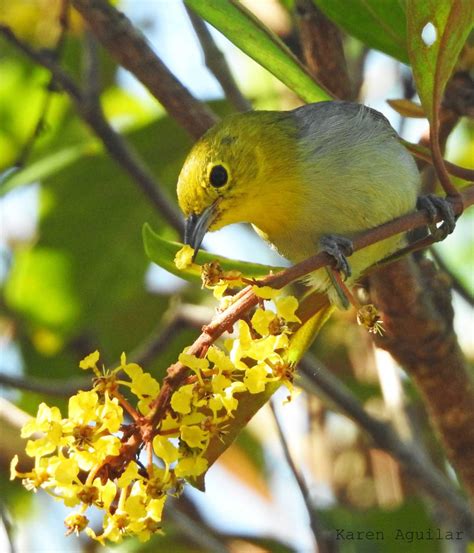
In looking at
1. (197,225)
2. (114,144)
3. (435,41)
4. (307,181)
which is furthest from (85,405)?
(114,144)

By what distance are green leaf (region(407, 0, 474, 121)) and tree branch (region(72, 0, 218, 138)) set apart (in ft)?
3.03

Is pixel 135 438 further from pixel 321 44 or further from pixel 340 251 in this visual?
pixel 321 44

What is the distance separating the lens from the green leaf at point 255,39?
2.60m

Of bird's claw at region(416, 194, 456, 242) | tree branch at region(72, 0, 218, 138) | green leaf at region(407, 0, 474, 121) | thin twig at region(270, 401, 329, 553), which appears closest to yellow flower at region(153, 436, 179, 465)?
thin twig at region(270, 401, 329, 553)

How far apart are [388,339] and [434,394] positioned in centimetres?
22

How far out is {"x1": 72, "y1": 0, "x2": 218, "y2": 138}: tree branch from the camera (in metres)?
3.06

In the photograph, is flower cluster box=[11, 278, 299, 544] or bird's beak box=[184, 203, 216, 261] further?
bird's beak box=[184, 203, 216, 261]

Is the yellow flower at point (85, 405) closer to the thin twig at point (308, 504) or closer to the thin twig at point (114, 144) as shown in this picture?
the thin twig at point (308, 504)

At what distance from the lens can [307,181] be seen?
3.06 metres

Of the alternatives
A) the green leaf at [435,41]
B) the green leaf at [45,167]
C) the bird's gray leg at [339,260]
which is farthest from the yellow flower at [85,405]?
the green leaf at [45,167]

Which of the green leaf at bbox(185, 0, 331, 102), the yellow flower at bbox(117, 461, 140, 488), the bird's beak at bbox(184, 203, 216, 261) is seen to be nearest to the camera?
the yellow flower at bbox(117, 461, 140, 488)

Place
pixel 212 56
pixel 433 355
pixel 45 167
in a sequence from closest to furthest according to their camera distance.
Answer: pixel 433 355
pixel 212 56
pixel 45 167

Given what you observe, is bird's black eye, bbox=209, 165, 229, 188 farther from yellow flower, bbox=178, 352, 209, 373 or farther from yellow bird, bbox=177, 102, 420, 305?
yellow flower, bbox=178, 352, 209, 373

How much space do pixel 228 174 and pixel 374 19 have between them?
25.0 inches
